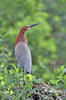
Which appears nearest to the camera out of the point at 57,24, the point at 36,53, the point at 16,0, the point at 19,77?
the point at 19,77

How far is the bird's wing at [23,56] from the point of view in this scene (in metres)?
6.19

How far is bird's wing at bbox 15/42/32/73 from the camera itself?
20.3ft

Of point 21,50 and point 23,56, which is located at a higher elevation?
point 21,50

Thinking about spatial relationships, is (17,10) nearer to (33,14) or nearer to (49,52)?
(33,14)

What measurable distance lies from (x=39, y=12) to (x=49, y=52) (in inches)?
58.6

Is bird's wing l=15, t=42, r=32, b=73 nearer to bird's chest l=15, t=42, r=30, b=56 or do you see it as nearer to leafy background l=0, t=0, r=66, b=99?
bird's chest l=15, t=42, r=30, b=56

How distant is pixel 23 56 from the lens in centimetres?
647

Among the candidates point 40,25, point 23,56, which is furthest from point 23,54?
point 40,25

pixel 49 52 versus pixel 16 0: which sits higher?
pixel 16 0

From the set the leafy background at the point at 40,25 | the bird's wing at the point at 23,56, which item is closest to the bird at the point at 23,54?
the bird's wing at the point at 23,56

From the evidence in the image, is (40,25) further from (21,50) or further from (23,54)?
(23,54)

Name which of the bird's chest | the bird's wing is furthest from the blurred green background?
the bird's wing

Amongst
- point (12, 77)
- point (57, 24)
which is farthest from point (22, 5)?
point (12, 77)

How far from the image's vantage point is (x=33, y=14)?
1127cm
